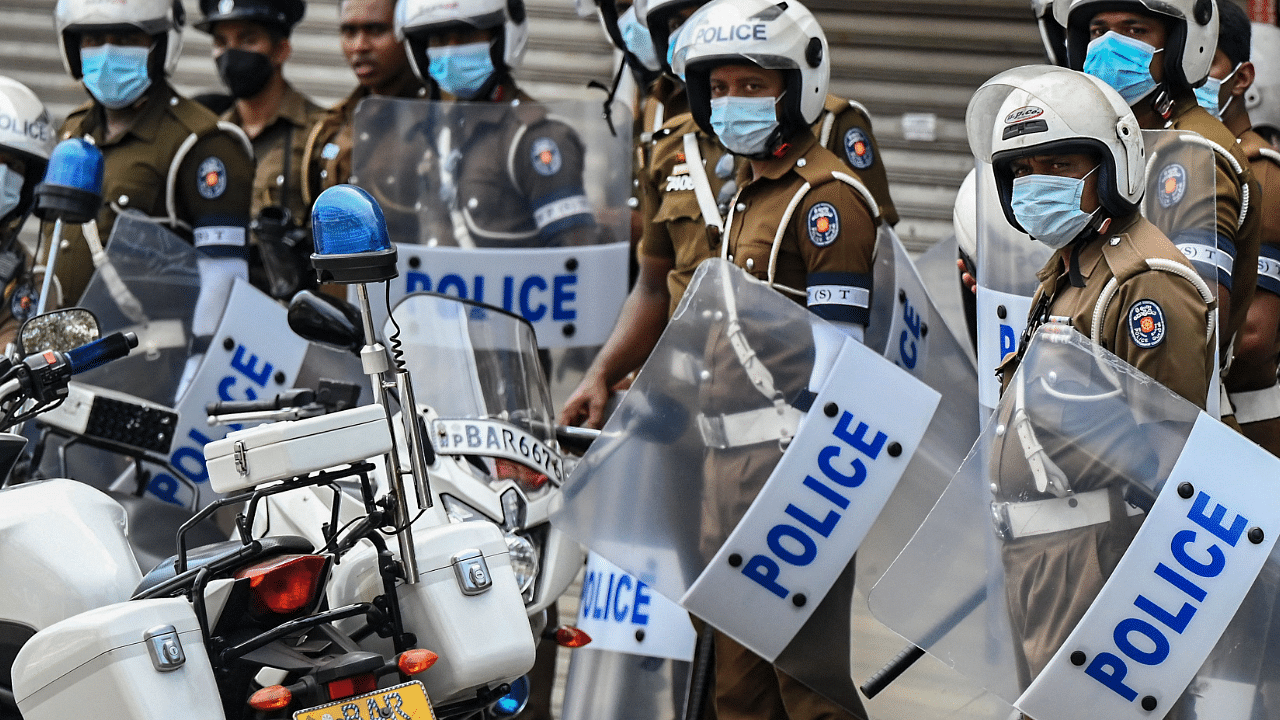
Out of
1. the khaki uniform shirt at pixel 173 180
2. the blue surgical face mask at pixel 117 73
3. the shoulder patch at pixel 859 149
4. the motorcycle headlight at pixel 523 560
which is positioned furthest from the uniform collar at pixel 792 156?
the blue surgical face mask at pixel 117 73

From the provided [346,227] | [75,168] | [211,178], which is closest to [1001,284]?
[346,227]

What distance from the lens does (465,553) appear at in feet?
11.0

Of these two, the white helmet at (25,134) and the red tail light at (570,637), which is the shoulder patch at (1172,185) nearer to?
the red tail light at (570,637)

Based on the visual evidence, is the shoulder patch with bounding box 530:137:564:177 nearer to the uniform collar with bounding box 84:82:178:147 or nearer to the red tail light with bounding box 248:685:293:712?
the uniform collar with bounding box 84:82:178:147

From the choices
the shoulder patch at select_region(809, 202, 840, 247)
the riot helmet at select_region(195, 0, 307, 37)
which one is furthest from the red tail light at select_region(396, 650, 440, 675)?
the riot helmet at select_region(195, 0, 307, 37)

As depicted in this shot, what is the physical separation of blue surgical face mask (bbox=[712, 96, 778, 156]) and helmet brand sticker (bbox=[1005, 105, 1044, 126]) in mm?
977

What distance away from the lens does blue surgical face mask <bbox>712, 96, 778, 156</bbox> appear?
176 inches

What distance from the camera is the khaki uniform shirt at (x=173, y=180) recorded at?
5746mm

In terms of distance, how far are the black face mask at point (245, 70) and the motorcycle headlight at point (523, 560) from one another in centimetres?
328

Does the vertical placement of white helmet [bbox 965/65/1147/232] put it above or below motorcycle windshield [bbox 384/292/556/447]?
above

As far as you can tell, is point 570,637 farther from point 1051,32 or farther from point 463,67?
point 1051,32

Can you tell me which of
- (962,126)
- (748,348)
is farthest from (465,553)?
(962,126)

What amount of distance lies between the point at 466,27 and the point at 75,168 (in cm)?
174

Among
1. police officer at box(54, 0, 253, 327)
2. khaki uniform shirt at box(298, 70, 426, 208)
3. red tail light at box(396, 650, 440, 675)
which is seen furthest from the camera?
khaki uniform shirt at box(298, 70, 426, 208)
